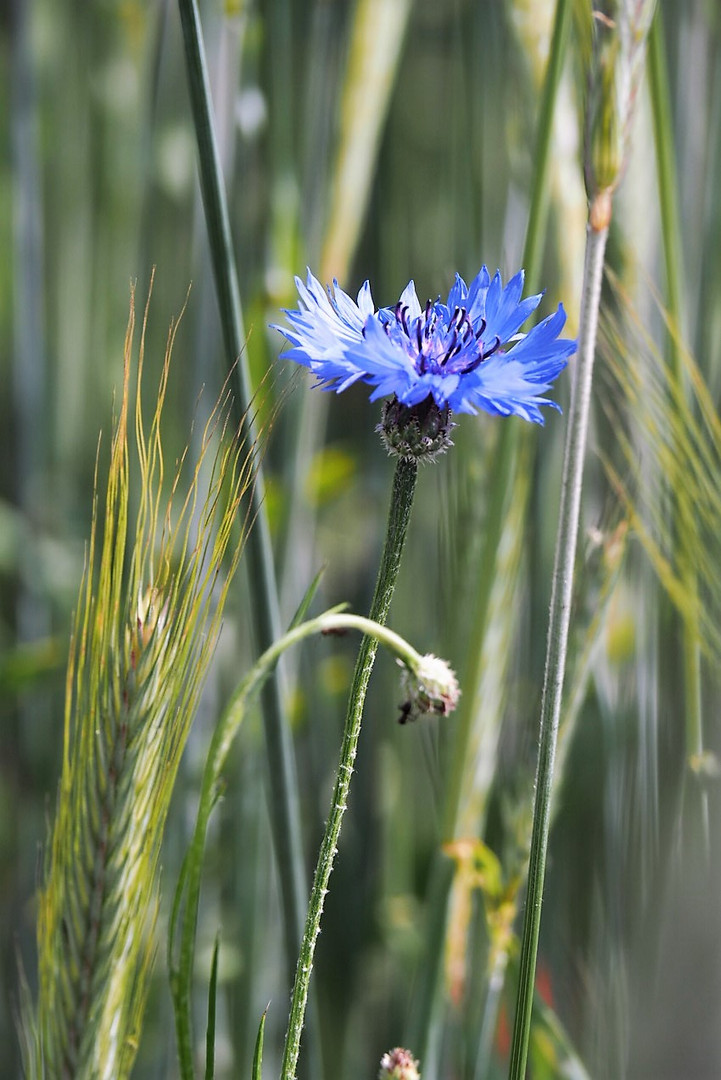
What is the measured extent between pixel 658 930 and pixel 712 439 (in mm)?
313

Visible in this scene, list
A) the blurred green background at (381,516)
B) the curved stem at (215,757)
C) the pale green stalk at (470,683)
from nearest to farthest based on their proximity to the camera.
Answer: the curved stem at (215,757) < the pale green stalk at (470,683) < the blurred green background at (381,516)

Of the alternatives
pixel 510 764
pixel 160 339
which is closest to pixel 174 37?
pixel 160 339

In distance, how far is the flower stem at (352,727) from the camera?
0.25m

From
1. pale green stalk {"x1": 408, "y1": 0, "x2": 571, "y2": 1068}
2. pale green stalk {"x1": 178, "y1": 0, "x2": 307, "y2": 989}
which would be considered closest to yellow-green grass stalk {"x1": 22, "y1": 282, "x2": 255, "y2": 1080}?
pale green stalk {"x1": 178, "y1": 0, "x2": 307, "y2": 989}

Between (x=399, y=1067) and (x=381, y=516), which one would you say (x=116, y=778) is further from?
(x=381, y=516)

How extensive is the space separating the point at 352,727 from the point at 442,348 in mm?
116

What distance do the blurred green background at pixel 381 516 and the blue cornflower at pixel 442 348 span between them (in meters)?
0.14

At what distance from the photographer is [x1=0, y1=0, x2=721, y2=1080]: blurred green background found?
0.50 metres

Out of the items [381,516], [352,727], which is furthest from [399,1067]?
[381,516]

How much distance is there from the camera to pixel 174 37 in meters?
0.60

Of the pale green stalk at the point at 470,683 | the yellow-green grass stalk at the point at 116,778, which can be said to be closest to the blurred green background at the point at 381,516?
the pale green stalk at the point at 470,683

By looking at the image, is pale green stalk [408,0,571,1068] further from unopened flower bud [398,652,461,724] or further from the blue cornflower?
unopened flower bud [398,652,461,724]

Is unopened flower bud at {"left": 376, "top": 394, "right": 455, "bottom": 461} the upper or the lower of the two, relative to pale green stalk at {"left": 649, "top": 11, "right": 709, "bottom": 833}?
lower

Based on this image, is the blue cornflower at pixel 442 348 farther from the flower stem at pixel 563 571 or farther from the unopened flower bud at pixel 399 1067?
the unopened flower bud at pixel 399 1067
